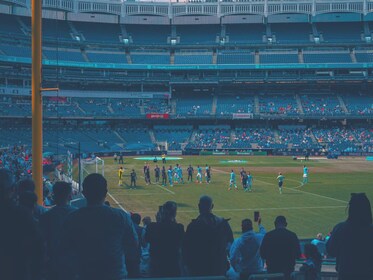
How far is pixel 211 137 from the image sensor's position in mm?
74812

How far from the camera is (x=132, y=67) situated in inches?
3061

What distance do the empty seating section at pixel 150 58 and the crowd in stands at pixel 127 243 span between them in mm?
74116

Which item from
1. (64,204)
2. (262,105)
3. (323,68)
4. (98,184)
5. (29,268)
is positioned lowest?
(29,268)

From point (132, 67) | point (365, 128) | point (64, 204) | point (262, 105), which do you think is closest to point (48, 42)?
point (132, 67)

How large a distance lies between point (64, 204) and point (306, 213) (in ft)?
63.5

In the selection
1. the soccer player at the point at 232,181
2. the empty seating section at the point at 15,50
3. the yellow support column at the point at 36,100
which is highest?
the empty seating section at the point at 15,50

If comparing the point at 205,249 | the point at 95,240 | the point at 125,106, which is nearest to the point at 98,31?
the point at 125,106

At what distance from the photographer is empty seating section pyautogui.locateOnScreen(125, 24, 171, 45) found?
8325cm

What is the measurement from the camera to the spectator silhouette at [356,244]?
18.3ft

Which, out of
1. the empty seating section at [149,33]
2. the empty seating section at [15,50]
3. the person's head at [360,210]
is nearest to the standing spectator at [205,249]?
the person's head at [360,210]

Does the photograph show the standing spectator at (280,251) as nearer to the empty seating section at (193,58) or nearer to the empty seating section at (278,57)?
the empty seating section at (278,57)

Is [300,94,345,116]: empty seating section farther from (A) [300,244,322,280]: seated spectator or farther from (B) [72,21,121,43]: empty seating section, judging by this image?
(A) [300,244,322,280]: seated spectator

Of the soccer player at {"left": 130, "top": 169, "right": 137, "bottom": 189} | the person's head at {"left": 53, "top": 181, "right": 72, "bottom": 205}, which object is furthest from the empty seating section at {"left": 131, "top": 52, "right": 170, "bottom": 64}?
the person's head at {"left": 53, "top": 181, "right": 72, "bottom": 205}

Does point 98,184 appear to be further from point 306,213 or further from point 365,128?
point 365,128
